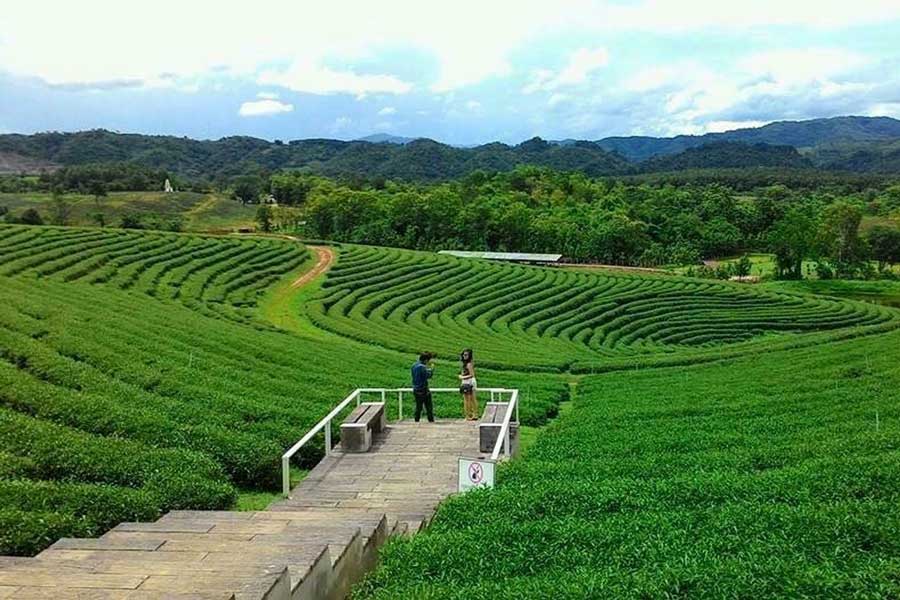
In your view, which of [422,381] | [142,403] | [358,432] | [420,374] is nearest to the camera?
[358,432]

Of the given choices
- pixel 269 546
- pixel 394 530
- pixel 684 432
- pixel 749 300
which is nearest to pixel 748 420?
pixel 684 432

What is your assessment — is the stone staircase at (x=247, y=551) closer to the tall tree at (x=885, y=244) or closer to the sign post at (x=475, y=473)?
the sign post at (x=475, y=473)

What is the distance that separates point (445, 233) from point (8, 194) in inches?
3171

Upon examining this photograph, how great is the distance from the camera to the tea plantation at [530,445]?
6.34m

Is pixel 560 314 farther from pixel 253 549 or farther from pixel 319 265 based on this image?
pixel 253 549

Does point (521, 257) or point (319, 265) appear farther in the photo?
point (521, 257)

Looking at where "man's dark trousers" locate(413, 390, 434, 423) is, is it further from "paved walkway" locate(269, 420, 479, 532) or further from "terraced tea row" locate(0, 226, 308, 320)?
"terraced tea row" locate(0, 226, 308, 320)

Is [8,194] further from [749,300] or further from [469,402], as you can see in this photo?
[469,402]

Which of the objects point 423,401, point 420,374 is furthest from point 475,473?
point 423,401

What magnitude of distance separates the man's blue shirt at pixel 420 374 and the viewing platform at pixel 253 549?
2.96 meters

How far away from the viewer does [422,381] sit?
1475 centimetres

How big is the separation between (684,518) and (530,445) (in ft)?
23.2

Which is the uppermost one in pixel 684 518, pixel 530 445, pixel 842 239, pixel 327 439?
pixel 842 239

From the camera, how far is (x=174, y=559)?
6.53 metres
